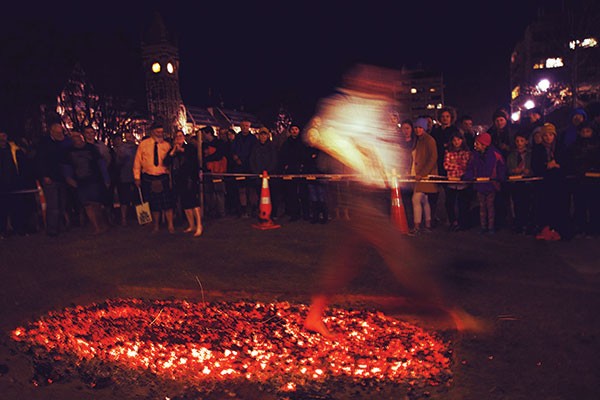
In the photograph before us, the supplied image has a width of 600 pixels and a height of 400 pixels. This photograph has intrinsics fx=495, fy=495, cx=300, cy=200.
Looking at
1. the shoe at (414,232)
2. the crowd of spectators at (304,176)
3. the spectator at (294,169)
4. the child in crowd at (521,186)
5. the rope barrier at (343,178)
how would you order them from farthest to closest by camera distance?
the spectator at (294,169) → the shoe at (414,232) → the child in crowd at (521,186) → the crowd of spectators at (304,176) → the rope barrier at (343,178)

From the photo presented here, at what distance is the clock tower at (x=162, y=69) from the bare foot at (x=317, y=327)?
82.9 m

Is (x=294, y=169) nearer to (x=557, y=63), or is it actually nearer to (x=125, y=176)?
(x=125, y=176)

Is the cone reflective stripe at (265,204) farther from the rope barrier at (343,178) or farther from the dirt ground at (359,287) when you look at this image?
the rope barrier at (343,178)

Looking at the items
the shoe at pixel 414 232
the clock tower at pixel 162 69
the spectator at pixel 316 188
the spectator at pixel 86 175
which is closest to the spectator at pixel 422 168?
the shoe at pixel 414 232

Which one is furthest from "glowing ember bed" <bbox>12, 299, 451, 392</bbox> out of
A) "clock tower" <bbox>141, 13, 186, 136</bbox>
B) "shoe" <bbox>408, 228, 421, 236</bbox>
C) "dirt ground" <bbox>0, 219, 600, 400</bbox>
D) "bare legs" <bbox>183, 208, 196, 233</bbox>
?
"clock tower" <bbox>141, 13, 186, 136</bbox>

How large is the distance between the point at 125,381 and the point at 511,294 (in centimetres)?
387

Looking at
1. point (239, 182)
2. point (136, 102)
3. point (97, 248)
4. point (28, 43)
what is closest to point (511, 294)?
point (97, 248)

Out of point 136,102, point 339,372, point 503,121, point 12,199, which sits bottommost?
point 339,372

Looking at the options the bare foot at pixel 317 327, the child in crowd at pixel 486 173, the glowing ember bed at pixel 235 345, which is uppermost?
the child in crowd at pixel 486 173

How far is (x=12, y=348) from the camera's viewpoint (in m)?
4.16

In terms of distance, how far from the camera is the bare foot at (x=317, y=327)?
13.7 feet

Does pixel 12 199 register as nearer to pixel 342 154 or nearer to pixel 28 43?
pixel 342 154

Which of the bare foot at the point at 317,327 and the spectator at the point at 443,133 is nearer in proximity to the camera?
the bare foot at the point at 317,327

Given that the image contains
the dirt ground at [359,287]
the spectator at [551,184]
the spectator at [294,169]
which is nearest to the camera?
the dirt ground at [359,287]
